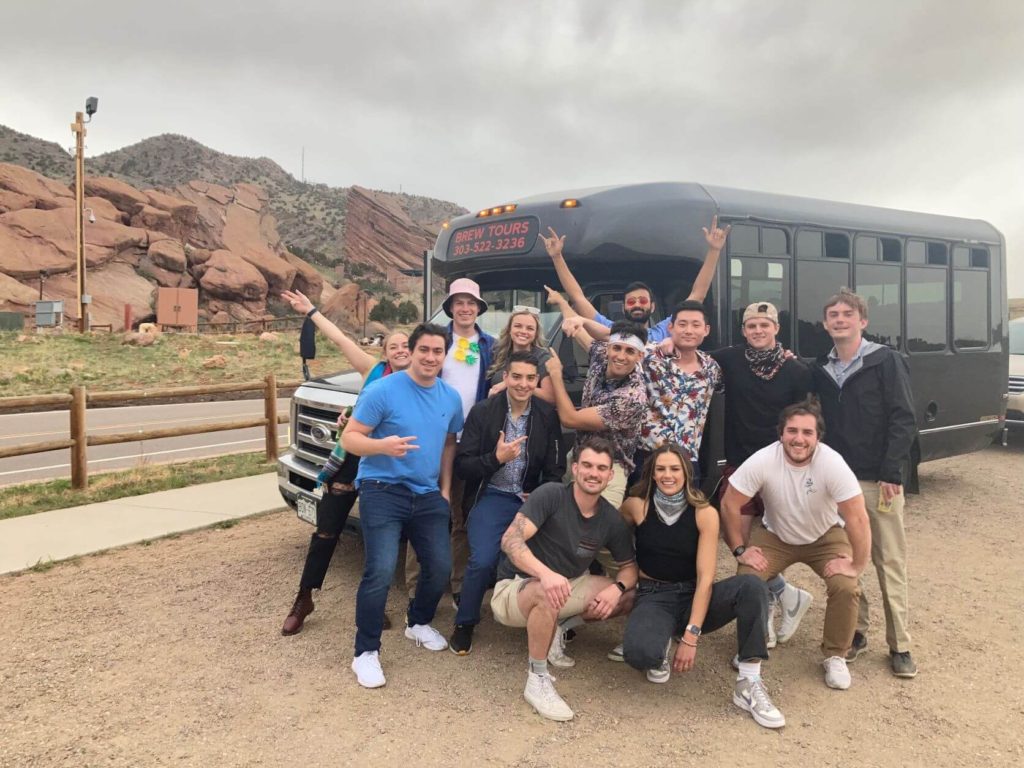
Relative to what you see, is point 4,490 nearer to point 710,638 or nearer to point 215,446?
point 215,446

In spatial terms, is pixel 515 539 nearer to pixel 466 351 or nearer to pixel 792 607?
pixel 466 351

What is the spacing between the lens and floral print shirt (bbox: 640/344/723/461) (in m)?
4.11

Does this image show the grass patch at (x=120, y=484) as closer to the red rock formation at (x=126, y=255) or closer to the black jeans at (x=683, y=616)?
the black jeans at (x=683, y=616)

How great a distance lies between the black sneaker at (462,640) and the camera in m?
4.08

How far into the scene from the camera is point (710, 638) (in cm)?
441

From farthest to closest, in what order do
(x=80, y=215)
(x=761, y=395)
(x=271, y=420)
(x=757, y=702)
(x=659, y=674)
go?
(x=80, y=215)
(x=271, y=420)
(x=761, y=395)
(x=659, y=674)
(x=757, y=702)

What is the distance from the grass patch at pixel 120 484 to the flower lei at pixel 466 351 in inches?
198

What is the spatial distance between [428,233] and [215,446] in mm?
59416

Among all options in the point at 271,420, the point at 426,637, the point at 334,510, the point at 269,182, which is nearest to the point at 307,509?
the point at 334,510

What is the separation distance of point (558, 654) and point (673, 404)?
148 cm

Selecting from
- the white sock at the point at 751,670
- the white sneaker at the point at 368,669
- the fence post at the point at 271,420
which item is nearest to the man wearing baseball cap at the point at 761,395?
the white sock at the point at 751,670

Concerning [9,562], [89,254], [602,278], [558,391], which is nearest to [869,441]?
[558,391]

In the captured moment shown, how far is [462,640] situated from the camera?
4.09 m

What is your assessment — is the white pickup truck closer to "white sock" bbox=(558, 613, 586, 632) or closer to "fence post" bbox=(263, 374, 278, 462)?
"white sock" bbox=(558, 613, 586, 632)
